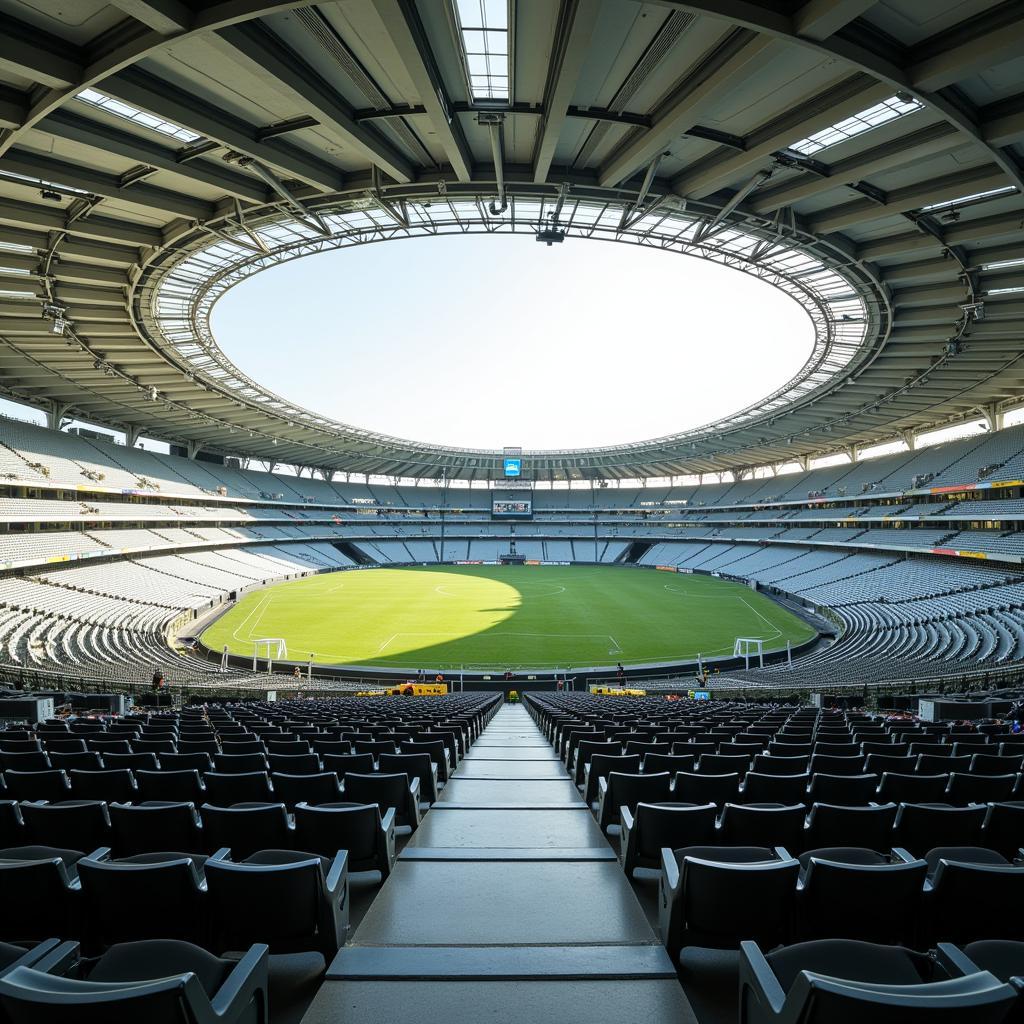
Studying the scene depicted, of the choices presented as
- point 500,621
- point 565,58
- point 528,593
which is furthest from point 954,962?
point 528,593

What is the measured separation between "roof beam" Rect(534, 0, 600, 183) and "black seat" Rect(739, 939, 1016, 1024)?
1158 centimetres

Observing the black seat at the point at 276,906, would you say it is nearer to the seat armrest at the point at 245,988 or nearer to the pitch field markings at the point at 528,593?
the seat armrest at the point at 245,988

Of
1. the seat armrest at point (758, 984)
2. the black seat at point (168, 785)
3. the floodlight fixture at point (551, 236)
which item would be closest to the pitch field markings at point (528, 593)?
the floodlight fixture at point (551, 236)

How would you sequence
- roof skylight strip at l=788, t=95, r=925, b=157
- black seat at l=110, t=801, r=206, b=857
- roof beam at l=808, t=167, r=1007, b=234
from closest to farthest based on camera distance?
black seat at l=110, t=801, r=206, b=857
roof skylight strip at l=788, t=95, r=925, b=157
roof beam at l=808, t=167, r=1007, b=234

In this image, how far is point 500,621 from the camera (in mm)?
42750

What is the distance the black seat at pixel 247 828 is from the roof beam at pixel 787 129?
1498cm

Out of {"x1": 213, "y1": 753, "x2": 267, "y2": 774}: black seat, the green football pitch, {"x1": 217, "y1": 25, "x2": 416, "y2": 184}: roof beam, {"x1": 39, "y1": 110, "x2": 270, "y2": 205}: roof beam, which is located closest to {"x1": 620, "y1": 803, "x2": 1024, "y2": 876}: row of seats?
{"x1": 213, "y1": 753, "x2": 267, "y2": 774}: black seat

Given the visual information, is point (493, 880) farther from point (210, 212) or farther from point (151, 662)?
point (151, 662)

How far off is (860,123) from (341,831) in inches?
679

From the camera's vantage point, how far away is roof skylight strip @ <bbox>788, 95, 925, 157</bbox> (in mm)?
12859

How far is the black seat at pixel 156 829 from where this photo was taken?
13.7 feet

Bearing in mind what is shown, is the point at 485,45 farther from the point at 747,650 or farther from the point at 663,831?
the point at 747,650

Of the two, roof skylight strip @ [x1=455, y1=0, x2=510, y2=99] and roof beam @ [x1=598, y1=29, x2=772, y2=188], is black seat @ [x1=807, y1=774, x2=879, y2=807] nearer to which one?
roof beam @ [x1=598, y1=29, x2=772, y2=188]

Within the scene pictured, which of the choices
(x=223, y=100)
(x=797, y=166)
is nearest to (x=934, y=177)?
(x=797, y=166)
